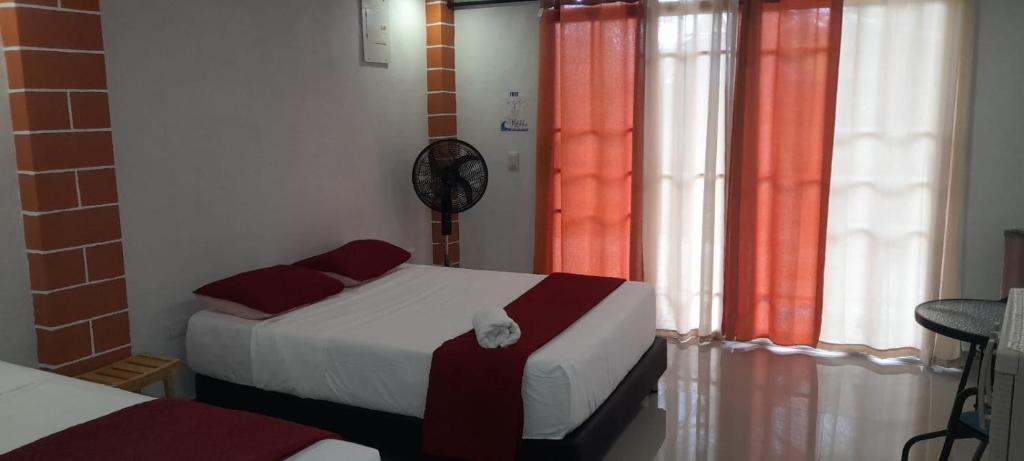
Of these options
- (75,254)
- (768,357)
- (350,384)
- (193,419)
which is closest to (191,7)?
(75,254)

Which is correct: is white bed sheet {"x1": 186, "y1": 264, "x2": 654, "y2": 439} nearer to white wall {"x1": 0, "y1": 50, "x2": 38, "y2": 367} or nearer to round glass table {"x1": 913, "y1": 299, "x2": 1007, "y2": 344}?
white wall {"x1": 0, "y1": 50, "x2": 38, "y2": 367}

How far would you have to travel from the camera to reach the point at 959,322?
108 inches

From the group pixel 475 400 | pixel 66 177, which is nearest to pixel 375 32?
pixel 66 177

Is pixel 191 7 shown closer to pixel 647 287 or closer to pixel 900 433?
pixel 647 287

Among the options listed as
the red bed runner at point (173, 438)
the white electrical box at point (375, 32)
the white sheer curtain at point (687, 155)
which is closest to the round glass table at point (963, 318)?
the white sheer curtain at point (687, 155)

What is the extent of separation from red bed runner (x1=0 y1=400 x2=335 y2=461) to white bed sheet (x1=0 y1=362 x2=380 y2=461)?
6cm

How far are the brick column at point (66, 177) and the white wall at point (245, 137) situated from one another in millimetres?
137

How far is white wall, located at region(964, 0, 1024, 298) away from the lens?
4160mm

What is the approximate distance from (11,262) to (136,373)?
64 cm

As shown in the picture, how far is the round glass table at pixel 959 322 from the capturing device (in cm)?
263

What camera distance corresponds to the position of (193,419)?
7.13 feet

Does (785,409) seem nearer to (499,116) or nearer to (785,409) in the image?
(785,409)

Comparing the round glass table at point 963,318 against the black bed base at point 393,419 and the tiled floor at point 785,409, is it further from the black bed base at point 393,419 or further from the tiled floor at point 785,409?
the black bed base at point 393,419

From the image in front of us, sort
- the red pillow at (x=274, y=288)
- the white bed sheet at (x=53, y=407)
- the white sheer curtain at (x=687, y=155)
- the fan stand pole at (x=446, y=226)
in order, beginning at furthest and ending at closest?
the fan stand pole at (x=446, y=226) < the white sheer curtain at (x=687, y=155) < the red pillow at (x=274, y=288) < the white bed sheet at (x=53, y=407)
